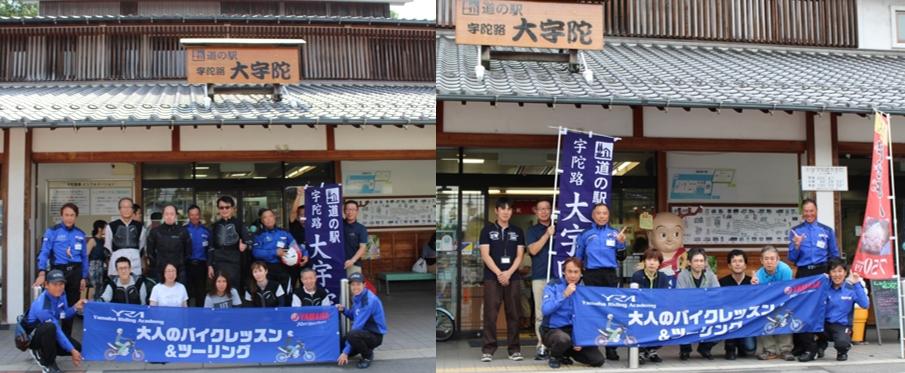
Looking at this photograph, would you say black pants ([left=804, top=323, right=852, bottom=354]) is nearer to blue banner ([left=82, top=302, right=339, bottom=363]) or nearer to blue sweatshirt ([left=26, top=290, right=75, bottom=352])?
blue banner ([left=82, top=302, right=339, bottom=363])

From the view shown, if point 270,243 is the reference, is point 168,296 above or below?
below

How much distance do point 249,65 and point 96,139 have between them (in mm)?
2168

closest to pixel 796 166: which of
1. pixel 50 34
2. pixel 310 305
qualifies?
pixel 310 305

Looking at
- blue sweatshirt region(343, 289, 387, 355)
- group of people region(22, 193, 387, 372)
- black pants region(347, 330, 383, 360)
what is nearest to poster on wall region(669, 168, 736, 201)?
group of people region(22, 193, 387, 372)

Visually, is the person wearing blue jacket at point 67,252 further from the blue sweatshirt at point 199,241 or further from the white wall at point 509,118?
the white wall at point 509,118

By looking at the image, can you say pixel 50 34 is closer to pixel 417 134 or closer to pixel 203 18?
pixel 203 18

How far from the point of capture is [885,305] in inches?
346

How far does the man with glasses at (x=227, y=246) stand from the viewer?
333 inches

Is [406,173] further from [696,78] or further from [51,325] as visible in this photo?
[51,325]

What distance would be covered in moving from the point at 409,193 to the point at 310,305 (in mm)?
3883

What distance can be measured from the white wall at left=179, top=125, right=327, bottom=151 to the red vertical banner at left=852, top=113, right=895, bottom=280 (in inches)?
248

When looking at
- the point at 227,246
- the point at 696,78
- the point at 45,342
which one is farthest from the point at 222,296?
the point at 696,78

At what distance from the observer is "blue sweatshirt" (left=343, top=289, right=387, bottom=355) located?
300 inches

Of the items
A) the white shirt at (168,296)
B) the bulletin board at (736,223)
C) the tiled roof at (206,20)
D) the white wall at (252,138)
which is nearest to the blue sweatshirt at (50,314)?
the white shirt at (168,296)
